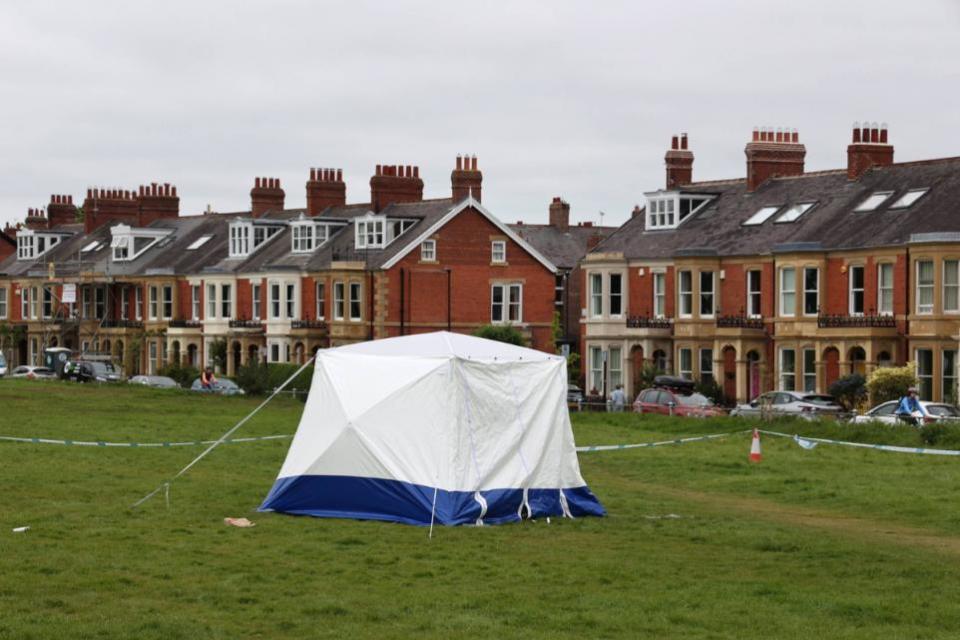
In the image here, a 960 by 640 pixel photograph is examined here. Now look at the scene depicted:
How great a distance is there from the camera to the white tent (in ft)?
81.0

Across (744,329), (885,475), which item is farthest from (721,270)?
(885,475)

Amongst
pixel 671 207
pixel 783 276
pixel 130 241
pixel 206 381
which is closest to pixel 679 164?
pixel 671 207

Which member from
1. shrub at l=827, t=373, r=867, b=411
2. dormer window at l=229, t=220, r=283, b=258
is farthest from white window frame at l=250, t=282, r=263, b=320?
shrub at l=827, t=373, r=867, b=411

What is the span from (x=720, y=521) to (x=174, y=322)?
2511 inches

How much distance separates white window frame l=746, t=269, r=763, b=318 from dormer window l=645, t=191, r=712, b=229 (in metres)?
7.06

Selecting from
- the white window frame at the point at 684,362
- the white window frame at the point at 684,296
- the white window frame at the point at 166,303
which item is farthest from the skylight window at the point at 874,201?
the white window frame at the point at 166,303

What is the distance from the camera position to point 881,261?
2189 inches

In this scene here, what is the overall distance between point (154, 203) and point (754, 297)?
45892 millimetres

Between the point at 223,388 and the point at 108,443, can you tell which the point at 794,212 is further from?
the point at 108,443

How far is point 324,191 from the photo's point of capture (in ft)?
277

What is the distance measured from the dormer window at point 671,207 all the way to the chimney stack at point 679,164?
276 centimetres

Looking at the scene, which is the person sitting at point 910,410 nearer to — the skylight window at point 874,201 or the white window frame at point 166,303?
the skylight window at point 874,201

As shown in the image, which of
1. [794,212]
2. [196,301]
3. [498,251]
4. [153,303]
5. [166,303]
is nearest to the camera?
[794,212]

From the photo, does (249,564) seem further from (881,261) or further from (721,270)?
(721,270)
